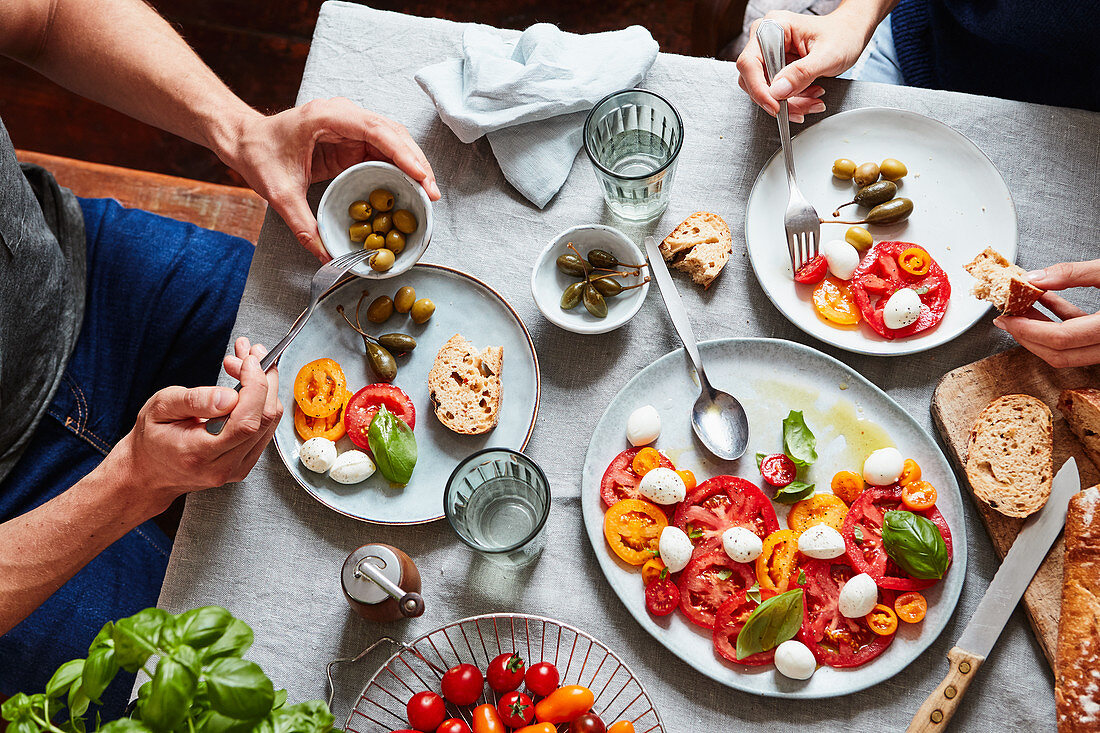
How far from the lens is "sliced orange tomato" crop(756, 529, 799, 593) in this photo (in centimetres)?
121

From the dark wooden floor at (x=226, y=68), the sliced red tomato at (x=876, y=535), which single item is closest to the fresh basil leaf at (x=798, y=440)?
the sliced red tomato at (x=876, y=535)

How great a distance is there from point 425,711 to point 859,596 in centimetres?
70

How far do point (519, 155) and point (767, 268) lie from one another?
0.51 m

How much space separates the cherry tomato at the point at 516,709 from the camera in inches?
44.2

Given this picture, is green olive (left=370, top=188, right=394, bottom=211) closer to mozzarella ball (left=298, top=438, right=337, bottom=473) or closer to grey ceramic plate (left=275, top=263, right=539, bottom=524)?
grey ceramic plate (left=275, top=263, right=539, bottom=524)

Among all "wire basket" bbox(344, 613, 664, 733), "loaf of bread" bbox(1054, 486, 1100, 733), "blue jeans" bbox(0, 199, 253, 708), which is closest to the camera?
"loaf of bread" bbox(1054, 486, 1100, 733)

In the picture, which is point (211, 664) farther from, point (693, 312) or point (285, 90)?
point (285, 90)

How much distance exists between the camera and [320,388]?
1301mm

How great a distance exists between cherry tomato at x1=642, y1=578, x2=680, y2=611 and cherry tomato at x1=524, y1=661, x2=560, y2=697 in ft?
0.63

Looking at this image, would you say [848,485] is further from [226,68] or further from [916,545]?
[226,68]

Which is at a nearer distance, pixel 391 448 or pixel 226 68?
pixel 391 448

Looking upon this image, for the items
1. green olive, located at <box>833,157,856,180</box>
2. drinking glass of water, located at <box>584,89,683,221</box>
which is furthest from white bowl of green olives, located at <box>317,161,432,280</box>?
green olive, located at <box>833,157,856,180</box>

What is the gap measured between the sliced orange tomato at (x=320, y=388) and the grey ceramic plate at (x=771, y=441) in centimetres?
46

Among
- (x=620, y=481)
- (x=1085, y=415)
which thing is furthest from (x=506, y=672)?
(x=1085, y=415)
